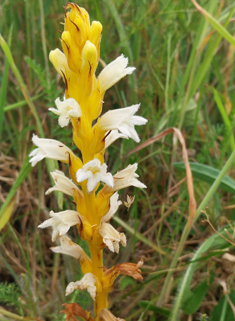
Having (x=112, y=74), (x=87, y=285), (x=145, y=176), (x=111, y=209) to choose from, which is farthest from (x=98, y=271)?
(x=145, y=176)

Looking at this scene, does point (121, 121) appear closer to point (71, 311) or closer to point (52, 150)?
point (52, 150)

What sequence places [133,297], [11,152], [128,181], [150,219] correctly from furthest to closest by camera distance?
[11,152] → [150,219] → [133,297] → [128,181]

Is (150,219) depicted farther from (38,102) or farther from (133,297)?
(38,102)

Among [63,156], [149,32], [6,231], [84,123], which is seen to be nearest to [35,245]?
[6,231]

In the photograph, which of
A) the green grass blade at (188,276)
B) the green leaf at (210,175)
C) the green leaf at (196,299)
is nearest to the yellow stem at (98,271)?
the green grass blade at (188,276)

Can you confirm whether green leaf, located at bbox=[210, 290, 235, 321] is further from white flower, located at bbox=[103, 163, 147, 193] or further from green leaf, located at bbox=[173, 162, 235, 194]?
white flower, located at bbox=[103, 163, 147, 193]

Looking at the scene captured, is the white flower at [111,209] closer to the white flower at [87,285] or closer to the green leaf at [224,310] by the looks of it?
the white flower at [87,285]

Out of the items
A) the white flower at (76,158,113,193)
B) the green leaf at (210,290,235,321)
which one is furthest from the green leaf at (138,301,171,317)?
the white flower at (76,158,113,193)
